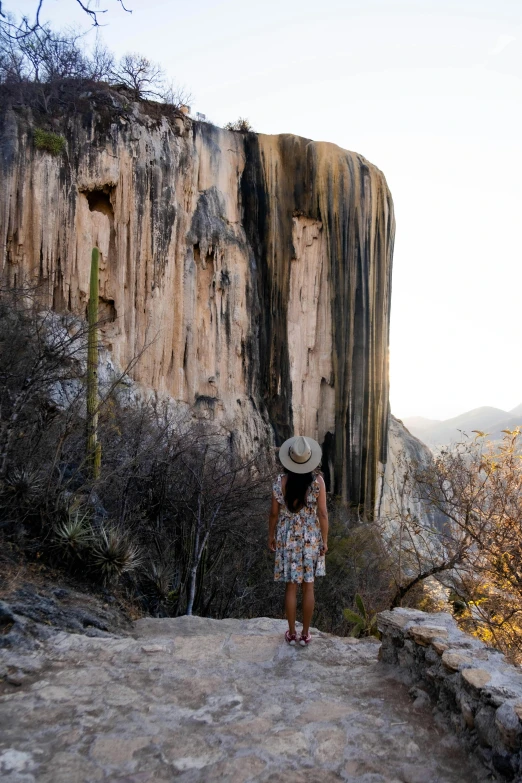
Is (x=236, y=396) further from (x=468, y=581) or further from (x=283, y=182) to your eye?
(x=468, y=581)

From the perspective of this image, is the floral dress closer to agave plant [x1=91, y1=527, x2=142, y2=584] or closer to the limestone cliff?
agave plant [x1=91, y1=527, x2=142, y2=584]

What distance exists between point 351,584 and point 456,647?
9411 millimetres

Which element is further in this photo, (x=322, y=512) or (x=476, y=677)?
(x=322, y=512)

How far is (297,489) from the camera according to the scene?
4543mm

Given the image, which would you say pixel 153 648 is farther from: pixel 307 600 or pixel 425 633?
pixel 425 633

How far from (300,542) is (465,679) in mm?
1679

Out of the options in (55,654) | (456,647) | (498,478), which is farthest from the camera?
(498,478)

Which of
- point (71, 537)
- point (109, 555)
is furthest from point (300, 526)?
point (71, 537)

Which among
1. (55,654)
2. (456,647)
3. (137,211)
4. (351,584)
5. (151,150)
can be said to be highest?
(151,150)

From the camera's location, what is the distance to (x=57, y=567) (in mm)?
6074

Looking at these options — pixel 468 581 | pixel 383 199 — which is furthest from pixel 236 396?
pixel 468 581

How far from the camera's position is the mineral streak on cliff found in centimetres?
1981

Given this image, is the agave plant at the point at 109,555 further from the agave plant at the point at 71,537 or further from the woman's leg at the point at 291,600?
the woman's leg at the point at 291,600

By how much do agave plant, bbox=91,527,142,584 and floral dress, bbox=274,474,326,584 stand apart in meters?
2.27
